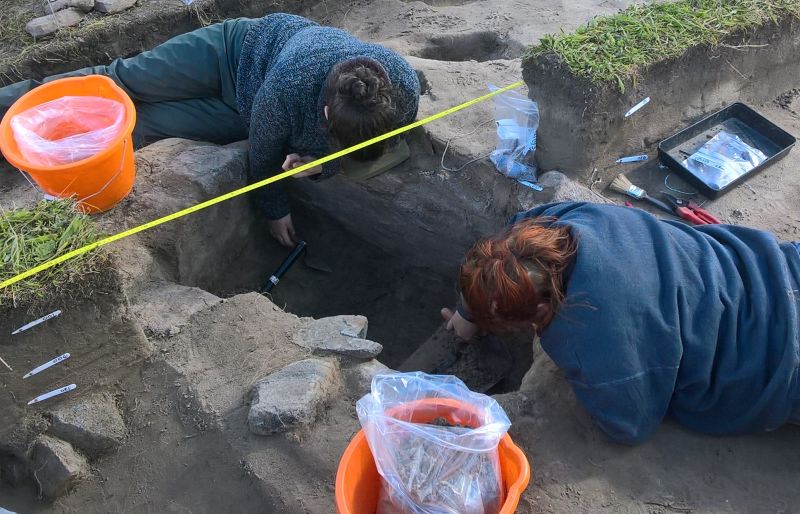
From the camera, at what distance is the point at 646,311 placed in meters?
2.19

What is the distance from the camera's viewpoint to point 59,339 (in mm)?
2484

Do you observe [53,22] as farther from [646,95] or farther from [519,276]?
[519,276]

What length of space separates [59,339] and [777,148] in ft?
11.8

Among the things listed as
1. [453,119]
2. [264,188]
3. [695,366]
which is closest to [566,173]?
[453,119]

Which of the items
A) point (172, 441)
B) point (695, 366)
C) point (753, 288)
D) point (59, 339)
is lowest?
point (172, 441)

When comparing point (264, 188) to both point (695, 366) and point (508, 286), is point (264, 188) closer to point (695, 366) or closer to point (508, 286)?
point (508, 286)

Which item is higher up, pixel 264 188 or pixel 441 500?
pixel 441 500

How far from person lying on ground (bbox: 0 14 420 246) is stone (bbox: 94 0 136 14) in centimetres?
109

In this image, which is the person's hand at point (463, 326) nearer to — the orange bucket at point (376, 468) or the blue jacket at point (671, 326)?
the blue jacket at point (671, 326)

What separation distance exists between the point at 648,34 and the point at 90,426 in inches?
124

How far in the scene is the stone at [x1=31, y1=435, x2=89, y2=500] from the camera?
257cm

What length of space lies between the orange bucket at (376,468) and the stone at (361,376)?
505mm

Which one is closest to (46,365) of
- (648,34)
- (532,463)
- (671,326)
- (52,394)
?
(52,394)

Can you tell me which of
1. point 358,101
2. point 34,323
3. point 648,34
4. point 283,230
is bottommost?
point 283,230
